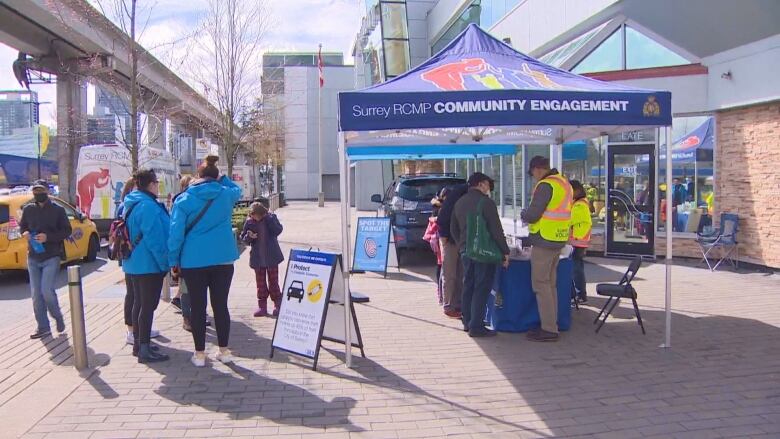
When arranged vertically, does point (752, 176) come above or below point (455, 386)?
above

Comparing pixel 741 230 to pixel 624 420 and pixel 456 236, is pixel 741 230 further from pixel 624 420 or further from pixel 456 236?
pixel 624 420

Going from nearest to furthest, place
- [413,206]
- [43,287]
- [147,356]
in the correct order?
[147,356] < [43,287] < [413,206]

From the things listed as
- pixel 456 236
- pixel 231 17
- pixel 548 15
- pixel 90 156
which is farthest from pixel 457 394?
pixel 90 156

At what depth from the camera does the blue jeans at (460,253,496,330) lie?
655cm

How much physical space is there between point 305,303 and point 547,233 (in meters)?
2.52

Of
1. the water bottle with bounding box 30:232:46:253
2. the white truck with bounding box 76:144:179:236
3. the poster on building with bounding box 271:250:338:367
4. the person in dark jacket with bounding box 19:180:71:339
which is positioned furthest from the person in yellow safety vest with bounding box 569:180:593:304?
the white truck with bounding box 76:144:179:236

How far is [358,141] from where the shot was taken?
8.27 meters

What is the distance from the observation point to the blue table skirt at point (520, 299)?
22.2 ft

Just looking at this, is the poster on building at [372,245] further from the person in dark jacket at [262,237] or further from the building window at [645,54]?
the building window at [645,54]

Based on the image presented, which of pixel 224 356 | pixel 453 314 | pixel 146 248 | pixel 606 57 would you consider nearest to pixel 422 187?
pixel 606 57

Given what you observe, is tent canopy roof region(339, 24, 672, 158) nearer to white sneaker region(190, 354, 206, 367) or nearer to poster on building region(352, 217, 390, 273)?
white sneaker region(190, 354, 206, 367)

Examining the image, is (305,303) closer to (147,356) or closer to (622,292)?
(147,356)

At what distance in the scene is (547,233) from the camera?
6.29 m

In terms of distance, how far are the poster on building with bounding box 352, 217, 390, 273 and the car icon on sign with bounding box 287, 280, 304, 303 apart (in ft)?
16.0
